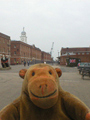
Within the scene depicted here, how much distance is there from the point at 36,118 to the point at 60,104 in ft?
1.34

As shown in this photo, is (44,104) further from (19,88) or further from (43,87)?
(19,88)

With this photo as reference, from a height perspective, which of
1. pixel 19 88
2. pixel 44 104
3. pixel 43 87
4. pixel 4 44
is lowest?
pixel 19 88

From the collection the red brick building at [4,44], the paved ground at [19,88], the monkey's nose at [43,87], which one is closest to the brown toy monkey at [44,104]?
the monkey's nose at [43,87]

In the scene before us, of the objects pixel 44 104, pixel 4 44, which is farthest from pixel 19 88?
pixel 4 44

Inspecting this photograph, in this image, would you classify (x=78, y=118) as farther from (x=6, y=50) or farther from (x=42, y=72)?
(x=6, y=50)

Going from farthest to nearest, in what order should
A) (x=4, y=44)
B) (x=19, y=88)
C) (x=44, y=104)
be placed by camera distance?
(x=4, y=44) → (x=19, y=88) → (x=44, y=104)

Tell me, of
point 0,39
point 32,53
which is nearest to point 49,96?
point 0,39

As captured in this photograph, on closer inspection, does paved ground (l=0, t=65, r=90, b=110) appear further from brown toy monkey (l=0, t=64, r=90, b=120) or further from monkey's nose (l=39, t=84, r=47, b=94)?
monkey's nose (l=39, t=84, r=47, b=94)

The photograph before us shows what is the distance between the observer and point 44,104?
5.00ft

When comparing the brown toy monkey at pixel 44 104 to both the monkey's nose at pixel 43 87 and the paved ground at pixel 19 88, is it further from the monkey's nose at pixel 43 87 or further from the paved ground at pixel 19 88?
the paved ground at pixel 19 88

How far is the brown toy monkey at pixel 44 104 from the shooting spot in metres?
1.54

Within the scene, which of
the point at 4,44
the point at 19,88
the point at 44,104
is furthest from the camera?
the point at 4,44

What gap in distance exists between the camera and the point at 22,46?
176 ft

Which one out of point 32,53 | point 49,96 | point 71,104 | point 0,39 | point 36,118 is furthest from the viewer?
point 32,53
